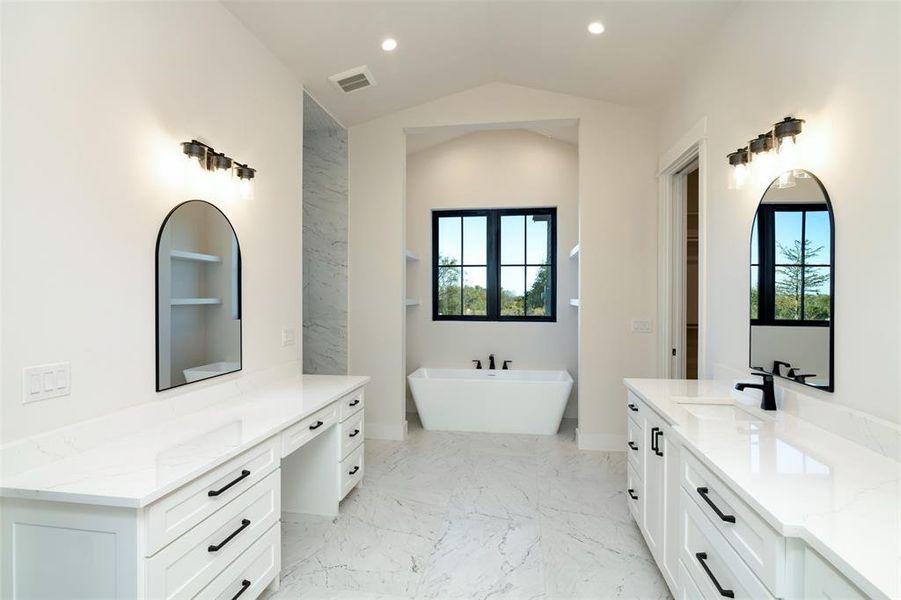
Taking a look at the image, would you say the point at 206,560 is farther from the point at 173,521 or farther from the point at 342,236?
the point at 342,236

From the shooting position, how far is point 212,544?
59.5 inches

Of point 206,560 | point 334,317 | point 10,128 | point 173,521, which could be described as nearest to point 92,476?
point 173,521

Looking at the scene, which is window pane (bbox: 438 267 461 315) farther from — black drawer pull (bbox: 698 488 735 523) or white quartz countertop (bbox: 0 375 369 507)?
black drawer pull (bbox: 698 488 735 523)

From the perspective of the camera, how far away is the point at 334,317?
4156 millimetres

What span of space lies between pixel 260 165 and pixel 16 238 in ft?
4.84

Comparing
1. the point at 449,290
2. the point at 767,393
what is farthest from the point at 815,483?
the point at 449,290

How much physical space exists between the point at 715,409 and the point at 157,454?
226cm

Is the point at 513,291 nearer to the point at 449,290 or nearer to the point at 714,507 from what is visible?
the point at 449,290

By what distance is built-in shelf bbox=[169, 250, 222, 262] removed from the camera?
204 centimetres

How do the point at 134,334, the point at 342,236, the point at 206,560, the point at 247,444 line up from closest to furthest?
the point at 206,560 < the point at 247,444 < the point at 134,334 < the point at 342,236

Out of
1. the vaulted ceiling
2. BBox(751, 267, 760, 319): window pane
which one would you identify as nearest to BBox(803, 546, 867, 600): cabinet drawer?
BBox(751, 267, 760, 319): window pane

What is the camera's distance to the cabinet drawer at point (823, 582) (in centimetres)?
87

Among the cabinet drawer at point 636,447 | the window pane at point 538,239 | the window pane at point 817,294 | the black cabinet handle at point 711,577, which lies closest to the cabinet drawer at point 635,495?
the cabinet drawer at point 636,447

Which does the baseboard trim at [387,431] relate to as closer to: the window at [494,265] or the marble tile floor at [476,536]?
the marble tile floor at [476,536]
